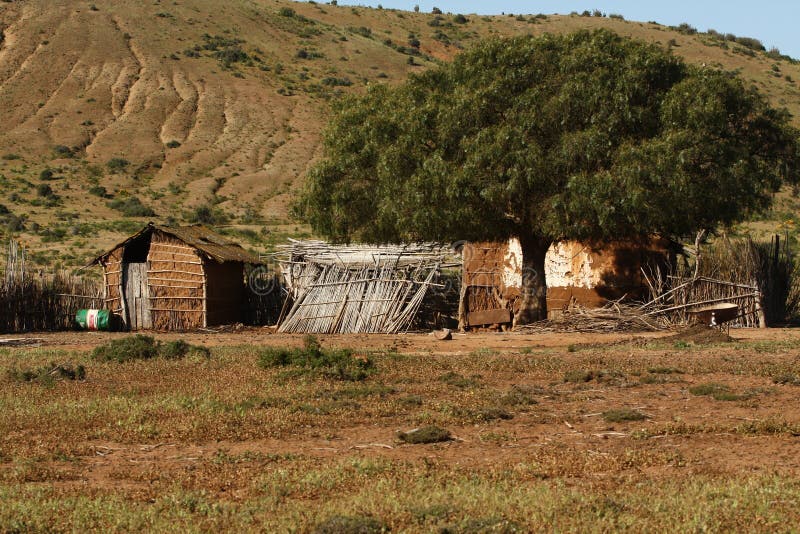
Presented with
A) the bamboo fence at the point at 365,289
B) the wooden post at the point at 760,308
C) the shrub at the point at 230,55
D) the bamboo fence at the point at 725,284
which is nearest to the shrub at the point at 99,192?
the shrub at the point at 230,55

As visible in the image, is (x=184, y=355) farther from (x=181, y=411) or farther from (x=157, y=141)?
(x=157, y=141)

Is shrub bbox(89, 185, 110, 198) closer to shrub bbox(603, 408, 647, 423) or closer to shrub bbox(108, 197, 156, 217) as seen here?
shrub bbox(108, 197, 156, 217)

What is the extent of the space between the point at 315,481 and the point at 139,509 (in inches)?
50.6

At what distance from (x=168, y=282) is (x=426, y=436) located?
16.7m

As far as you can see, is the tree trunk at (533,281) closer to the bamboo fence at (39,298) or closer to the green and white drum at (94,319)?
the green and white drum at (94,319)

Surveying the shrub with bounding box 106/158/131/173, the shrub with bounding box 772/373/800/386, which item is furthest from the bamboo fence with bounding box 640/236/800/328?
the shrub with bounding box 106/158/131/173

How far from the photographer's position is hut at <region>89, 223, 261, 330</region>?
78.4 ft

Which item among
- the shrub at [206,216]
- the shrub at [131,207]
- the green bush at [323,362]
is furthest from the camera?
the shrub at [131,207]

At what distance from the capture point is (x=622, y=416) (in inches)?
366

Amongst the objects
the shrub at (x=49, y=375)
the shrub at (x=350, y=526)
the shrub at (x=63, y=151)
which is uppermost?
the shrub at (x=63, y=151)

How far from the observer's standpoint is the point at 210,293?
24203mm

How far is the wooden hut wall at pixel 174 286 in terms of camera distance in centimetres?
2395

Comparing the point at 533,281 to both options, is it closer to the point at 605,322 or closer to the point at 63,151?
the point at 605,322

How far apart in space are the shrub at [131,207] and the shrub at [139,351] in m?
Answer: 32.3
